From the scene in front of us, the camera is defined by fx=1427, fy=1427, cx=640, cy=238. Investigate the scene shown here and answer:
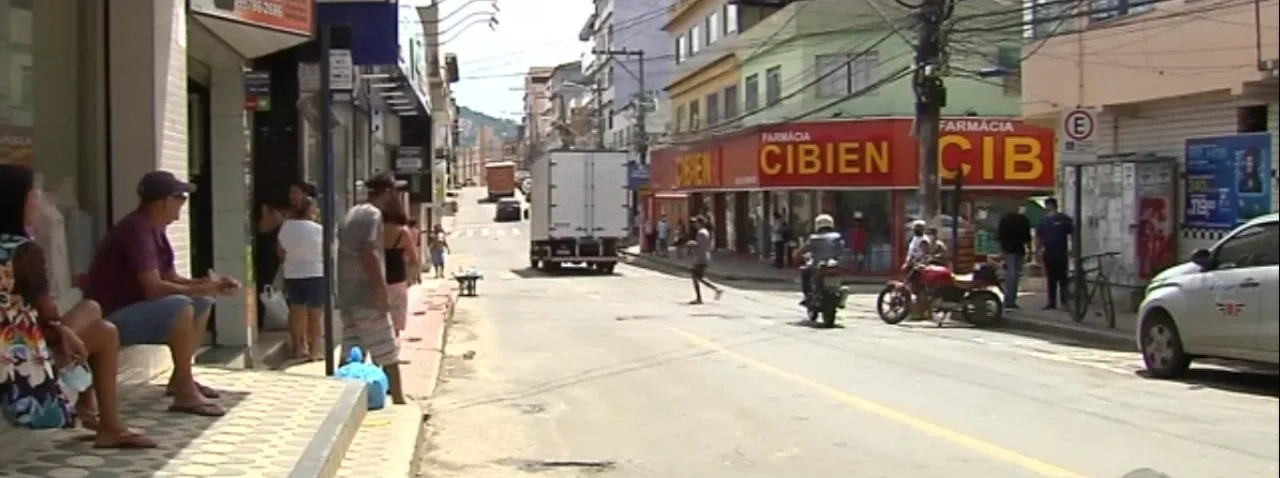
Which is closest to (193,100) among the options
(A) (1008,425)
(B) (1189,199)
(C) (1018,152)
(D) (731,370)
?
(D) (731,370)

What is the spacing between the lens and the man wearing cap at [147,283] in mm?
7895

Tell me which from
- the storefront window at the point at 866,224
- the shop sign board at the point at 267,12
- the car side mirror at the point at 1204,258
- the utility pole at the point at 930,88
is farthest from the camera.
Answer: the storefront window at the point at 866,224

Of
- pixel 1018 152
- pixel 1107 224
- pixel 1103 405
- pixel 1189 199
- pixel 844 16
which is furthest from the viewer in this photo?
pixel 844 16

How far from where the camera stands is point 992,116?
40125 millimetres

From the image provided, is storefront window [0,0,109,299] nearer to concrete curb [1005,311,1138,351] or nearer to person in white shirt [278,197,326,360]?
person in white shirt [278,197,326,360]

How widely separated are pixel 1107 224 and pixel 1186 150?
248 centimetres

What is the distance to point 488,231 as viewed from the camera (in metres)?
81.4

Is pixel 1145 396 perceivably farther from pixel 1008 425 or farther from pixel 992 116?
pixel 992 116

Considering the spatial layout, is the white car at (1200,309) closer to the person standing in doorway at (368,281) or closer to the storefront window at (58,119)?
the person standing in doorway at (368,281)

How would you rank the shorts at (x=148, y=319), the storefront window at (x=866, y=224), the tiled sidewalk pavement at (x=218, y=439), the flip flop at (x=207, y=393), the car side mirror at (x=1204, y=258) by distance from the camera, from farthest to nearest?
the storefront window at (x=866, y=224), the car side mirror at (x=1204, y=258), the flip flop at (x=207, y=393), the shorts at (x=148, y=319), the tiled sidewalk pavement at (x=218, y=439)

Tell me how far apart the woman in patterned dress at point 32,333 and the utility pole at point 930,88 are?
21.5 m

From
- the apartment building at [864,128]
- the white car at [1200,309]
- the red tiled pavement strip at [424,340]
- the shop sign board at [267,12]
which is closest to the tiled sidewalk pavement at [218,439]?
the red tiled pavement strip at [424,340]

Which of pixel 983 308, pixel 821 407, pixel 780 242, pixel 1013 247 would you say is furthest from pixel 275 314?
pixel 780 242

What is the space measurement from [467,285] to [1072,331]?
14592 millimetres
